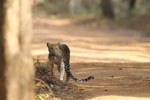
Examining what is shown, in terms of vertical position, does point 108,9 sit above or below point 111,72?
above

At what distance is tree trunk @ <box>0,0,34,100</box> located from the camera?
4727 mm

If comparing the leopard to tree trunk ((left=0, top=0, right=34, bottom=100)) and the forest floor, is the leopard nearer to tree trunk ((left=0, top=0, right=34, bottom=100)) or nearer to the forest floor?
the forest floor

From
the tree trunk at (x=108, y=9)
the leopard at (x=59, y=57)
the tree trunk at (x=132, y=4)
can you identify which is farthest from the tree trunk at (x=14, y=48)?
the tree trunk at (x=132, y=4)

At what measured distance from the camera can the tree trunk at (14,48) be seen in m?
4.73

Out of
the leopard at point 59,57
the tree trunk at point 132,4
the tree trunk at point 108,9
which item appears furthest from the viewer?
the tree trunk at point 132,4

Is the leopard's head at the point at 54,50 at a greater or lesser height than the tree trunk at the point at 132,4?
lesser

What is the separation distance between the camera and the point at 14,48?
4.73m

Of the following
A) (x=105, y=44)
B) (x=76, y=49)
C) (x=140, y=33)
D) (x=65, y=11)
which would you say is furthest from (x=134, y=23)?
(x=65, y=11)

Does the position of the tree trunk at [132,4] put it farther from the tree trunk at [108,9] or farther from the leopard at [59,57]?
the leopard at [59,57]

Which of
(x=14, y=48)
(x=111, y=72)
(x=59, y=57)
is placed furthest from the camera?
(x=111, y=72)

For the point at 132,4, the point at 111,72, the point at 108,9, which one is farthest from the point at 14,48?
the point at 132,4

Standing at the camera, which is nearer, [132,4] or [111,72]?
[111,72]

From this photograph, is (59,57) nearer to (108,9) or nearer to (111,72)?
A: (111,72)

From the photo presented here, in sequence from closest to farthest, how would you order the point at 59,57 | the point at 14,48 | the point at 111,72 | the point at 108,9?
the point at 14,48
the point at 59,57
the point at 111,72
the point at 108,9
